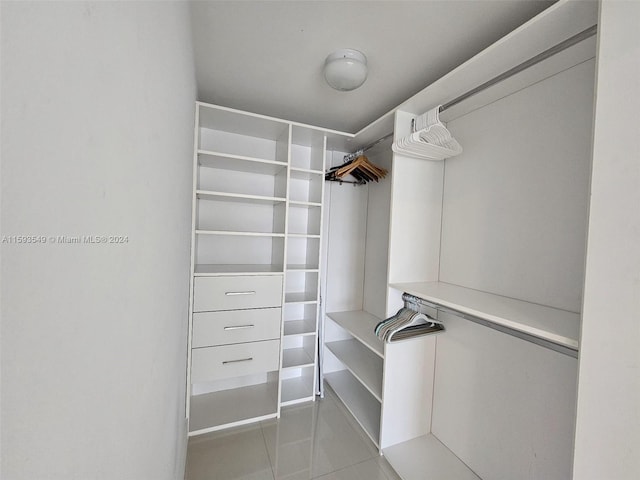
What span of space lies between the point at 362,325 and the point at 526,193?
56.1 inches

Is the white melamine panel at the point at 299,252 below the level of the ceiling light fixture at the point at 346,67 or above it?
below

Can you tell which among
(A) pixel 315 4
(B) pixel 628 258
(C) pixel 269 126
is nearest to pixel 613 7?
(B) pixel 628 258

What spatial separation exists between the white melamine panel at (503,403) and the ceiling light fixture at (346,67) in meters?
1.52

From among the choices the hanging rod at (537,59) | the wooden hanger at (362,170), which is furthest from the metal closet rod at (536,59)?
the wooden hanger at (362,170)

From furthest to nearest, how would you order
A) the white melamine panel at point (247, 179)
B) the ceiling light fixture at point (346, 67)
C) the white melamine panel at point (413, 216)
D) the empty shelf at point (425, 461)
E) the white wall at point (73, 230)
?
the white melamine panel at point (247, 179) < the white melamine panel at point (413, 216) < the empty shelf at point (425, 461) < the ceiling light fixture at point (346, 67) < the white wall at point (73, 230)

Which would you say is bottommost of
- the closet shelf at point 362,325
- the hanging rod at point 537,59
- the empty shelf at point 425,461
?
the empty shelf at point 425,461

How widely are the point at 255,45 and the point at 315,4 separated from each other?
1.29ft

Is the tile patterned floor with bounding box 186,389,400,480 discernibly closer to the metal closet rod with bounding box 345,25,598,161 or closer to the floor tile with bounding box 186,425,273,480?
the floor tile with bounding box 186,425,273,480

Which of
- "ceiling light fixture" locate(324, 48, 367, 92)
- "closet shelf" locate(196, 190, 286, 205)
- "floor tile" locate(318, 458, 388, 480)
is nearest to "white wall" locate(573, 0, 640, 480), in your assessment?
"ceiling light fixture" locate(324, 48, 367, 92)

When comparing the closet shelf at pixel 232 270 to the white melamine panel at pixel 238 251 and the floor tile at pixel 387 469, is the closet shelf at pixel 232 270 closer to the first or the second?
the white melamine panel at pixel 238 251

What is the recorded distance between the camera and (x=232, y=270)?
1.83 metres

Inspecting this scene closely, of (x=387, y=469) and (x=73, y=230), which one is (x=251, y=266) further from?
(x=73, y=230)

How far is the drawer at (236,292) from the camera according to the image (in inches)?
66.0

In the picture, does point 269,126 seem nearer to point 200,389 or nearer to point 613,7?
point 613,7
